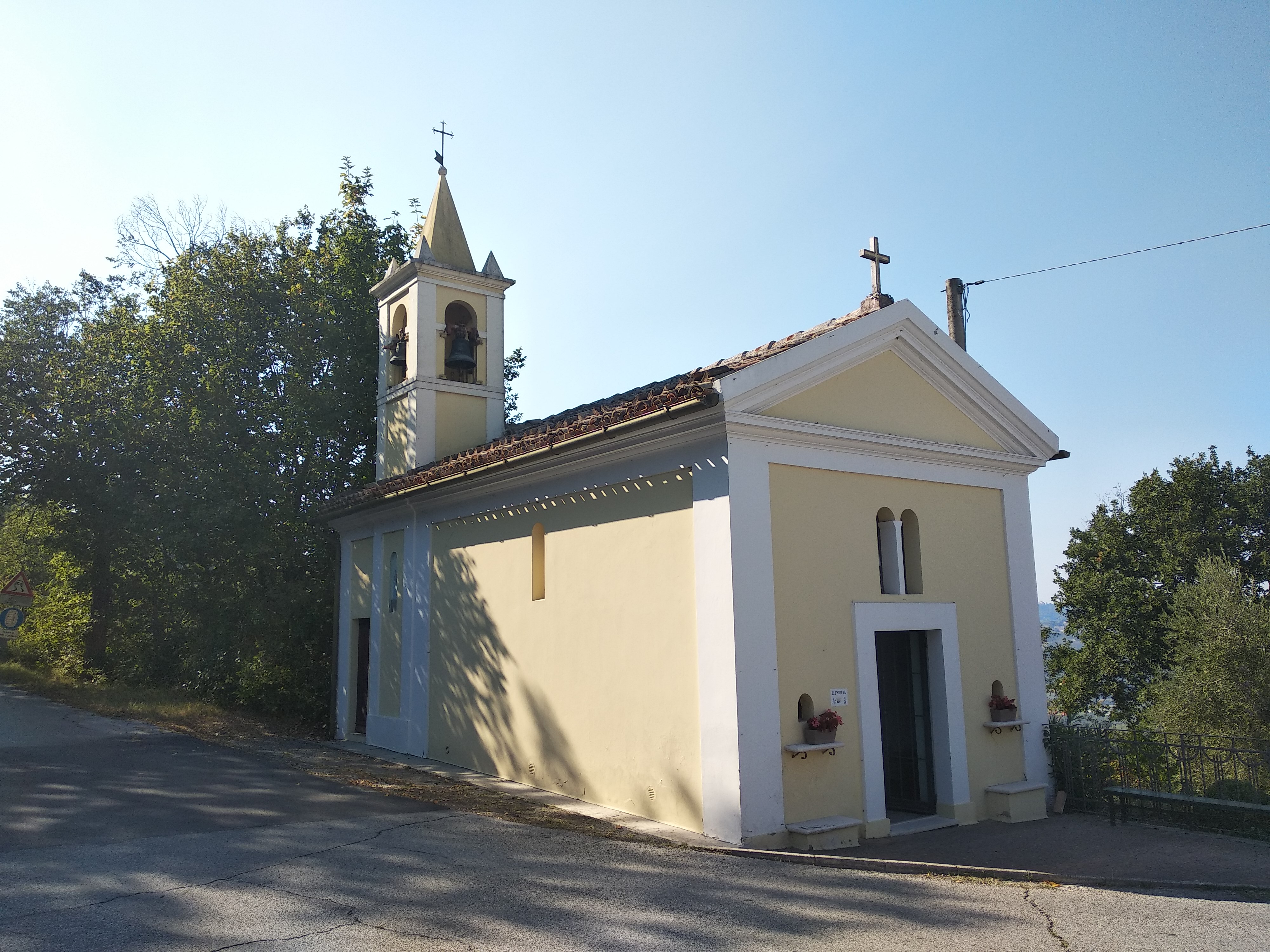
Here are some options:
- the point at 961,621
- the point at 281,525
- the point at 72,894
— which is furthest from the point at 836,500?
the point at 281,525

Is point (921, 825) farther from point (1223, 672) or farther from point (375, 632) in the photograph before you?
point (1223, 672)

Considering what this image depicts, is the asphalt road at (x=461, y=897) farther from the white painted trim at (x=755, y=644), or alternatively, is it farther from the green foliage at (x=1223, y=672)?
the green foliage at (x=1223, y=672)

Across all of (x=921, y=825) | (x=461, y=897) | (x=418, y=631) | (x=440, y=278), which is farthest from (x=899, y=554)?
(x=440, y=278)

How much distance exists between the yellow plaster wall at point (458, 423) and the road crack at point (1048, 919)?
1008 cm

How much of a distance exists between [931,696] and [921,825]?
1.31 meters

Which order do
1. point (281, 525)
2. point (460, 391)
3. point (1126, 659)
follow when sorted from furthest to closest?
point (1126, 659) < point (281, 525) < point (460, 391)

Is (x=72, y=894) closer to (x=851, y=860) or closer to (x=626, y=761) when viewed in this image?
(x=626, y=761)

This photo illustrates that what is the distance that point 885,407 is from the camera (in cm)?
954

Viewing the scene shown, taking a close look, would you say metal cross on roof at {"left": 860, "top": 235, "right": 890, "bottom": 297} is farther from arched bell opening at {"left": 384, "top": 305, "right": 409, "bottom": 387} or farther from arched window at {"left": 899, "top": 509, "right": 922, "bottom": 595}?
arched bell opening at {"left": 384, "top": 305, "right": 409, "bottom": 387}

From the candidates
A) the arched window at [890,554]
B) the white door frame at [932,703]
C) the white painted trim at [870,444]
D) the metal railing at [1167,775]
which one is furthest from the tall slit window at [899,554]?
the metal railing at [1167,775]

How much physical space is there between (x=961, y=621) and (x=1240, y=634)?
13964mm

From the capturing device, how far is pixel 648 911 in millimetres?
5777

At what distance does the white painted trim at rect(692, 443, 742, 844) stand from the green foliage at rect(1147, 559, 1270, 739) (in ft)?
51.1

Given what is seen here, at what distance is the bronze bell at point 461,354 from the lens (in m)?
14.4
